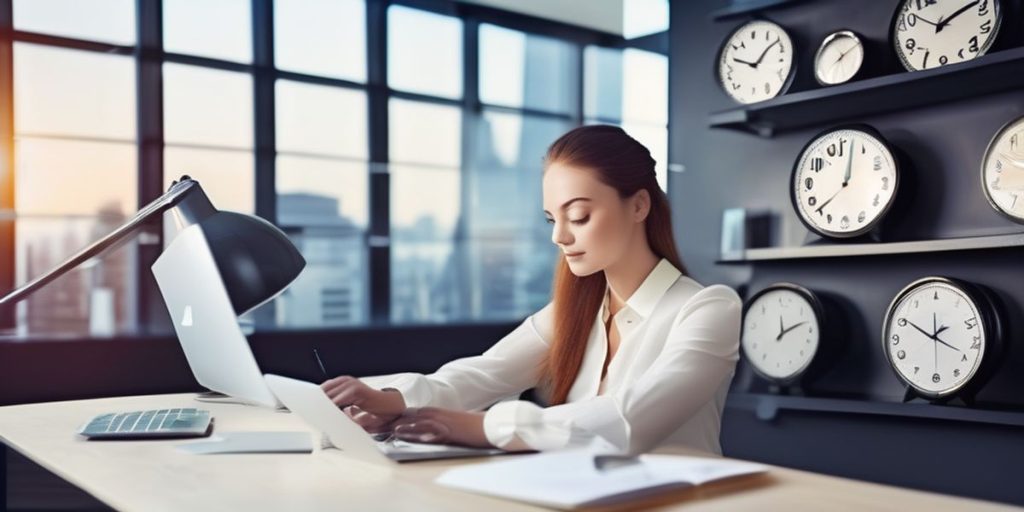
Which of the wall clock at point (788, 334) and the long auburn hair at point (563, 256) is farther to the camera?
the wall clock at point (788, 334)

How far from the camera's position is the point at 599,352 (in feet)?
5.92

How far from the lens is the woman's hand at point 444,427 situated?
4.22ft

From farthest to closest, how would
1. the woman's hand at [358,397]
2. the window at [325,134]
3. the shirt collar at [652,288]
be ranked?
1. the window at [325,134]
2. the shirt collar at [652,288]
3. the woman's hand at [358,397]

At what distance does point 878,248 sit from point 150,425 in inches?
79.0

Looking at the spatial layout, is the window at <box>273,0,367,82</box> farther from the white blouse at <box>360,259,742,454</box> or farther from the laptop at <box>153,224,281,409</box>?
the laptop at <box>153,224,281,409</box>

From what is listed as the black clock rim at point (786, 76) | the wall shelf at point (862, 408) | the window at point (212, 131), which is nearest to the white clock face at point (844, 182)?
the black clock rim at point (786, 76)

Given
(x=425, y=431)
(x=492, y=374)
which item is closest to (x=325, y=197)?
(x=492, y=374)

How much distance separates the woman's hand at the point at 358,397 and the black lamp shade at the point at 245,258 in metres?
0.19

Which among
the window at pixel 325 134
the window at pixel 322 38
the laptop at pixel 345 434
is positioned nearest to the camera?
the laptop at pixel 345 434

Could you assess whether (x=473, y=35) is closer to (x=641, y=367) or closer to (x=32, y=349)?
(x=32, y=349)

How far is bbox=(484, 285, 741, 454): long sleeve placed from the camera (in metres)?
1.25

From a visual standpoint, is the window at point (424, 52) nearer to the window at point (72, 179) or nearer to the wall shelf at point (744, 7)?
the window at point (72, 179)

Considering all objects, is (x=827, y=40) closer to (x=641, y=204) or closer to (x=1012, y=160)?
(x=1012, y=160)

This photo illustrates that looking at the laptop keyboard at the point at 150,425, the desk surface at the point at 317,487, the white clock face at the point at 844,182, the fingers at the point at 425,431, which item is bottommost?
the laptop keyboard at the point at 150,425
